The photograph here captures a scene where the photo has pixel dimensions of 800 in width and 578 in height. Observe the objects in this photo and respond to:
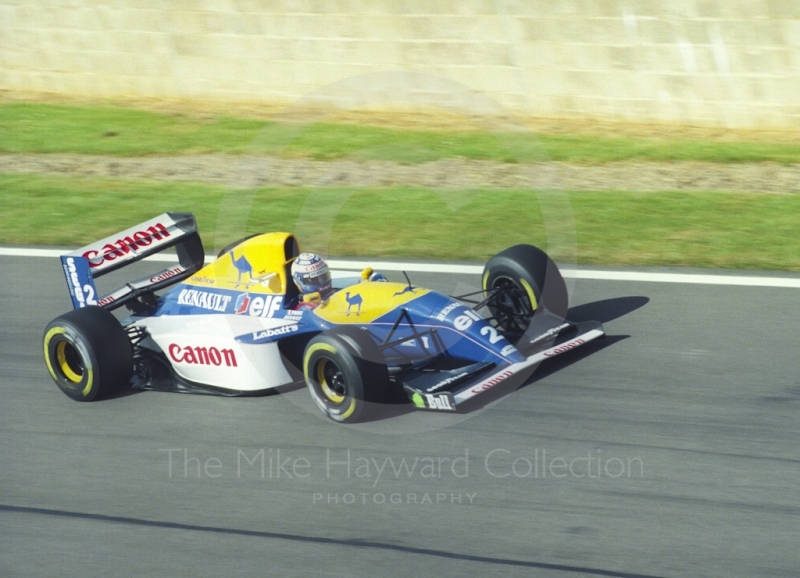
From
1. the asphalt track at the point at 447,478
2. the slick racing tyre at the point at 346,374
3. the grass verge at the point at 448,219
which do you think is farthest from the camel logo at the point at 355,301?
the grass verge at the point at 448,219

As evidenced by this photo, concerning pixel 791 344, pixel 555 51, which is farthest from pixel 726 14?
pixel 791 344

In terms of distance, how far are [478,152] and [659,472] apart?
8.22 metres

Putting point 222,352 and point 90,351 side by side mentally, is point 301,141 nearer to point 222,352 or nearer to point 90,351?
point 222,352

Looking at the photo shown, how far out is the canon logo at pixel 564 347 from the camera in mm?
6952

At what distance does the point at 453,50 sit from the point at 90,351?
29.2 ft

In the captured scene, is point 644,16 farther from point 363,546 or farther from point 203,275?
point 363,546

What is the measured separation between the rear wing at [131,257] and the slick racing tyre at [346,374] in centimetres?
186

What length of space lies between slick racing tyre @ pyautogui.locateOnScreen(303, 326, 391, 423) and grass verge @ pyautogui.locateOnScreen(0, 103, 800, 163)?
7.30 metres

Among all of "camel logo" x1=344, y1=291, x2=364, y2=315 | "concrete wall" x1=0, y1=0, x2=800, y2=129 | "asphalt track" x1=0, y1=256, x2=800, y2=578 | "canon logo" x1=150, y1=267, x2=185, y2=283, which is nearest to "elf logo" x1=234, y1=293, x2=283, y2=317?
"camel logo" x1=344, y1=291, x2=364, y2=315

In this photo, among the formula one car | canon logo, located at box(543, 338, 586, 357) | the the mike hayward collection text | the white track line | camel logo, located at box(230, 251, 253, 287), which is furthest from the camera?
the white track line

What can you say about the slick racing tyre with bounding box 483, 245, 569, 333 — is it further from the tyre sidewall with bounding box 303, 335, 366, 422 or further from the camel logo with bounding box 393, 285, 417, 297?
the tyre sidewall with bounding box 303, 335, 366, 422

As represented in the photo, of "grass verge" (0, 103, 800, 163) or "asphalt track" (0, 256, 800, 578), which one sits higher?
"grass verge" (0, 103, 800, 163)

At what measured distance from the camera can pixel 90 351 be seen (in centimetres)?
698

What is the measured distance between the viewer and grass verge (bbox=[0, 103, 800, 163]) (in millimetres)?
13250
